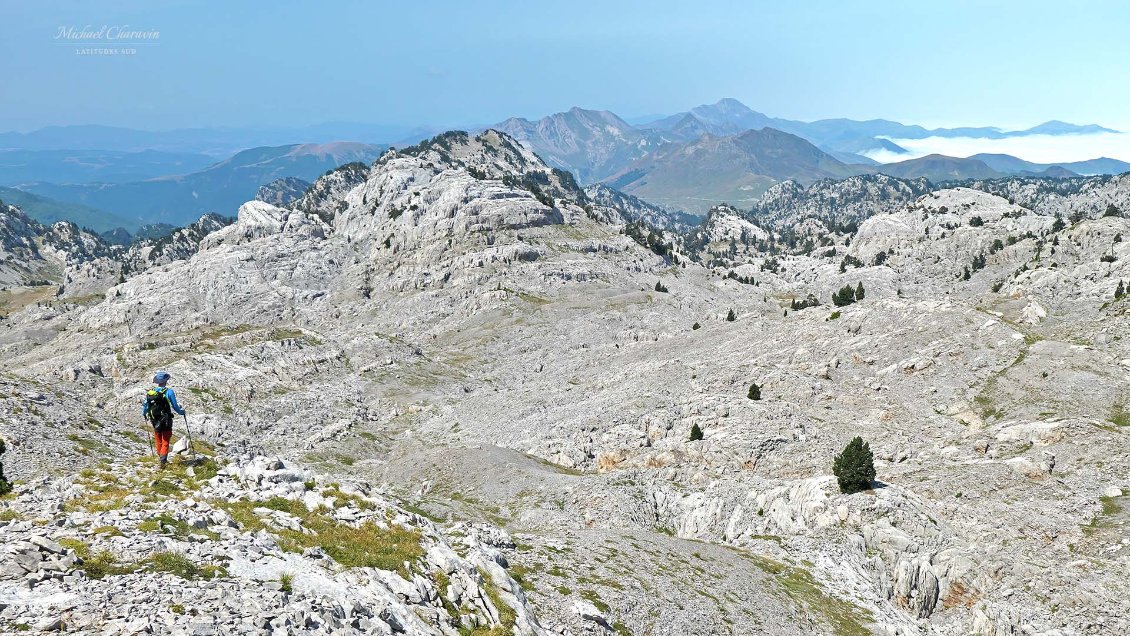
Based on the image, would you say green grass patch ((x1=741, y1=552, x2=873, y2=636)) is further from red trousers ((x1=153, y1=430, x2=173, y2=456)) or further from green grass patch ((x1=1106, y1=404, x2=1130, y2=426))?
red trousers ((x1=153, y1=430, x2=173, y2=456))

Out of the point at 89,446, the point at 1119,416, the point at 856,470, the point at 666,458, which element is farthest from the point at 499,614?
the point at 1119,416

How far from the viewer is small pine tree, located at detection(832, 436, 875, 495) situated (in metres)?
50.9

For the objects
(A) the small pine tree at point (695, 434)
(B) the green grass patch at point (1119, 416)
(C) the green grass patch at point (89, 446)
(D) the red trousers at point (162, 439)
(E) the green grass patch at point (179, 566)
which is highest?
(D) the red trousers at point (162, 439)

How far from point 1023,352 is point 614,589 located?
2417 inches

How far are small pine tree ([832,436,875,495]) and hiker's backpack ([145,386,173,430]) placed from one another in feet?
156

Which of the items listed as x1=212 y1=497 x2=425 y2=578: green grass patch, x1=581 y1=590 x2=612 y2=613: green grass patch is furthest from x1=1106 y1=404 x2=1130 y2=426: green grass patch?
x1=212 y1=497 x2=425 y2=578: green grass patch

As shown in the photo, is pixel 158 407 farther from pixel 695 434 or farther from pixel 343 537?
pixel 695 434

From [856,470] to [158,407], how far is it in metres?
48.3

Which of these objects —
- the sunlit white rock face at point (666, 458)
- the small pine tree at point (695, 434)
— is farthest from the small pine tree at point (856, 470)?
the small pine tree at point (695, 434)

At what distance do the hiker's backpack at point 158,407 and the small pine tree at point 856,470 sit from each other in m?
47.4

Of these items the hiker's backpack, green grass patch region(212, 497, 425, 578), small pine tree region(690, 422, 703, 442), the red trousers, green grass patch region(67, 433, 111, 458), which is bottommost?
small pine tree region(690, 422, 703, 442)

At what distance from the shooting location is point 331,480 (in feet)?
120

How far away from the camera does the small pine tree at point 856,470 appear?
50.9 m

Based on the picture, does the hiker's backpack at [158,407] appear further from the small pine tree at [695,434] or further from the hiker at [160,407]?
the small pine tree at [695,434]
